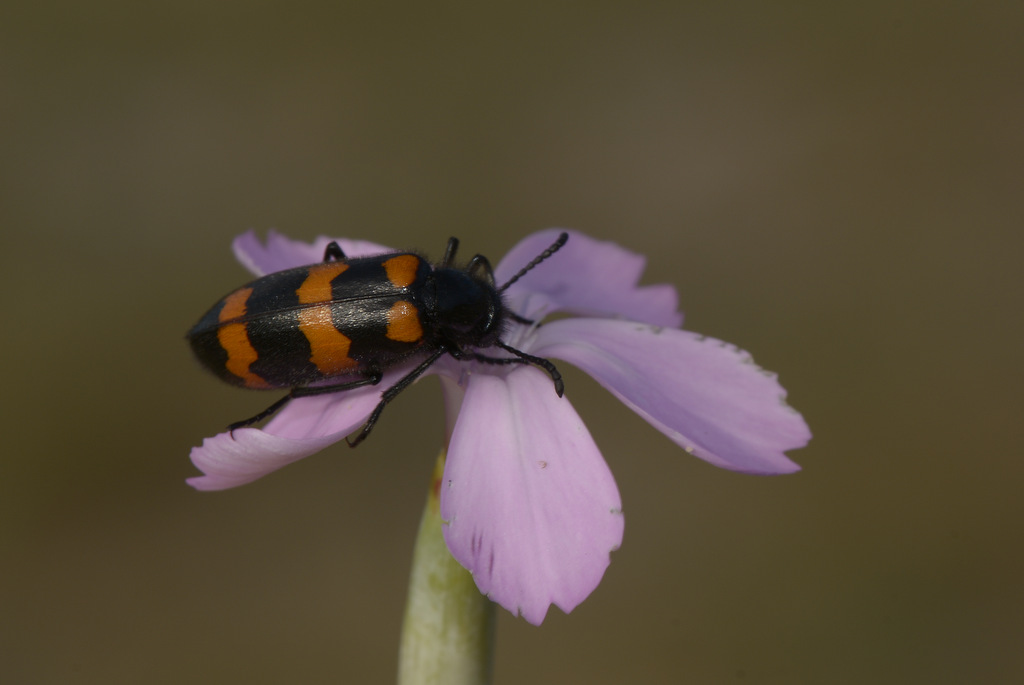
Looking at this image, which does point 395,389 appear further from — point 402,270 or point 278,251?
point 278,251

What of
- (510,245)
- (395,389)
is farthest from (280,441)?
(510,245)

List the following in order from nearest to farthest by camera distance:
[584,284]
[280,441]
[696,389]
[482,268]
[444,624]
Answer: [280,441] < [444,624] < [696,389] < [482,268] < [584,284]

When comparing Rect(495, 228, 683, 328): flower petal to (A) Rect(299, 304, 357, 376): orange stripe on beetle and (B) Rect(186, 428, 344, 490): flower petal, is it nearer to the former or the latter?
(A) Rect(299, 304, 357, 376): orange stripe on beetle

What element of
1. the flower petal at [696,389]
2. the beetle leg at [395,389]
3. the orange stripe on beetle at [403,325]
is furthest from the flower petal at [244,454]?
the flower petal at [696,389]

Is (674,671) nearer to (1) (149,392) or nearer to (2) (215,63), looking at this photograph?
(1) (149,392)

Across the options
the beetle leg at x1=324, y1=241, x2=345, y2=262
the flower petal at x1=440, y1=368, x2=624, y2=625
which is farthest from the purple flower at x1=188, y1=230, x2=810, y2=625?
the beetle leg at x1=324, y1=241, x2=345, y2=262

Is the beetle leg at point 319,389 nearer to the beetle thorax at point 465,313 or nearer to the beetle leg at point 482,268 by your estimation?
the beetle thorax at point 465,313
